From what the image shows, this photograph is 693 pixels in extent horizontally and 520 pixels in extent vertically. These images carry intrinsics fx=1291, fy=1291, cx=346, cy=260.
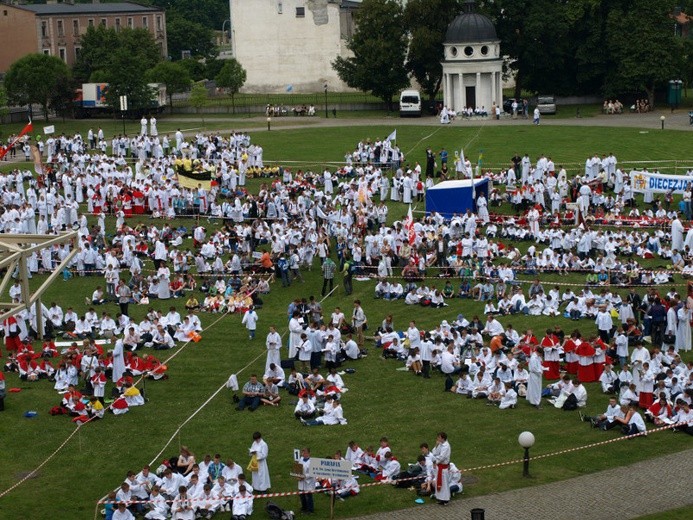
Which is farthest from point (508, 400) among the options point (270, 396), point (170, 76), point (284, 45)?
point (284, 45)

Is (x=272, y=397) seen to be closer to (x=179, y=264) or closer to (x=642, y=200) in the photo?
(x=179, y=264)

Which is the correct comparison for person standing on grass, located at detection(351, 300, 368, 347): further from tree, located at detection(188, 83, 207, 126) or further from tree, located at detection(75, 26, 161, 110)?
tree, located at detection(188, 83, 207, 126)

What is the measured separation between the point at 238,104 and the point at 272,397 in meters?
58.3

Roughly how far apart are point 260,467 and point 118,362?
8114 millimetres

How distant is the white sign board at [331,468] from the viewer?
21.7 metres

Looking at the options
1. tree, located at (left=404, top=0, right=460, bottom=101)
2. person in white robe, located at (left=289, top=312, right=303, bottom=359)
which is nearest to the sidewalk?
person in white robe, located at (left=289, top=312, right=303, bottom=359)

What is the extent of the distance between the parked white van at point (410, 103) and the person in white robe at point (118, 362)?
151 feet

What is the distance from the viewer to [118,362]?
30.7 m

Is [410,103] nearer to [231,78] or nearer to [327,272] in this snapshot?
[231,78]

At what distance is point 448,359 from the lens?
29.7 m

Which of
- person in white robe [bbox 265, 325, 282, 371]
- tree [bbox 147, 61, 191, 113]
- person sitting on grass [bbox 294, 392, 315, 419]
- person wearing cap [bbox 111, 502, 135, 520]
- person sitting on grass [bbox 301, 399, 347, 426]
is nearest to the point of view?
person wearing cap [bbox 111, 502, 135, 520]

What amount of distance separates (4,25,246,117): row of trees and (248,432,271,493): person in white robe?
2181 inches

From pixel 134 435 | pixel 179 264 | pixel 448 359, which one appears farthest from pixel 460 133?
pixel 134 435

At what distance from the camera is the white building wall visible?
A: 9556 centimetres
